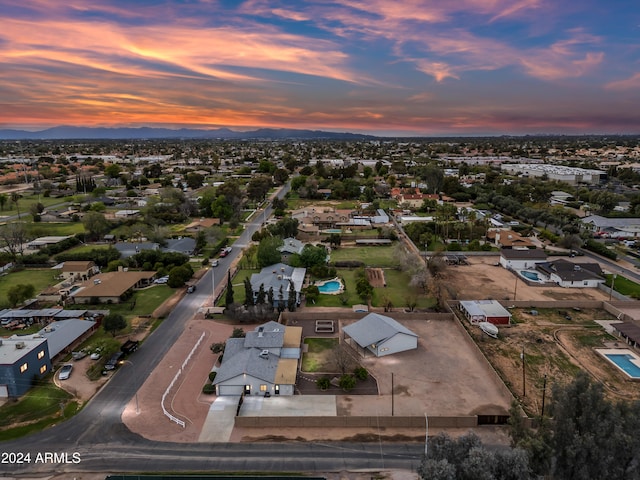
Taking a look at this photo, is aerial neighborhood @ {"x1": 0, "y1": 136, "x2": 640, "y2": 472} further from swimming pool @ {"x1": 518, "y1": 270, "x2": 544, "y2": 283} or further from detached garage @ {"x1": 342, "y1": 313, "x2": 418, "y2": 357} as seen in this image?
swimming pool @ {"x1": 518, "y1": 270, "x2": 544, "y2": 283}

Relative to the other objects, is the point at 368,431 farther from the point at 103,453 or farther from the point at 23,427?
the point at 23,427

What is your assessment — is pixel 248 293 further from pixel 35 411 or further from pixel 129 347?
pixel 35 411

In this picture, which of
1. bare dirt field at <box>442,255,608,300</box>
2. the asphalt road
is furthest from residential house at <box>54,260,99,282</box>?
bare dirt field at <box>442,255,608,300</box>

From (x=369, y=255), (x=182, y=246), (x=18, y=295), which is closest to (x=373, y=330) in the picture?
(x=369, y=255)

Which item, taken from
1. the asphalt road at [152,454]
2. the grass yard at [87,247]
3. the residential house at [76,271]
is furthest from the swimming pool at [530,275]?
the grass yard at [87,247]

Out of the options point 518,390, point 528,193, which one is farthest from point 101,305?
point 528,193
